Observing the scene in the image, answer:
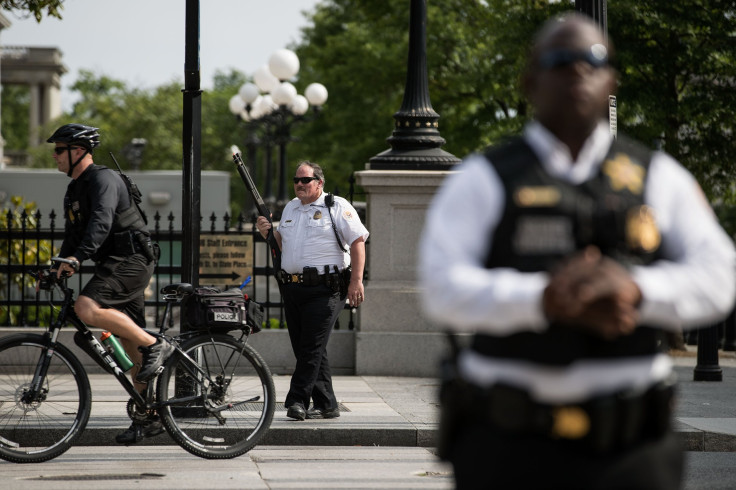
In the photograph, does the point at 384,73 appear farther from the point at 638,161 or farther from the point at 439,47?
the point at 638,161

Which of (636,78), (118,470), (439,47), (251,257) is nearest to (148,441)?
(118,470)

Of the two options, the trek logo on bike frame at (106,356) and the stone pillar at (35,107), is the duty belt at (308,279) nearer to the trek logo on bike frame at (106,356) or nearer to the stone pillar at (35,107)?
the trek logo on bike frame at (106,356)

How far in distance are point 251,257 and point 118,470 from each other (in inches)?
191

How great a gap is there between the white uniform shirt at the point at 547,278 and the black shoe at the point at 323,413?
5.90 metres

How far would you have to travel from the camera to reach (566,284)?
7.80 ft

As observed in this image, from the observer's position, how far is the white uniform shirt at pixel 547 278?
2.49m

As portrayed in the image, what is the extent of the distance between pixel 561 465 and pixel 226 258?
932 centimetres

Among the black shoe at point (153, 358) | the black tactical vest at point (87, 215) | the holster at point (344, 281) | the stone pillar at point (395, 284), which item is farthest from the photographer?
the stone pillar at point (395, 284)

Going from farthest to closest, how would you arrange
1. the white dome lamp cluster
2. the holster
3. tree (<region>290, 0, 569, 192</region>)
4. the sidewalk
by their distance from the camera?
1. the white dome lamp cluster
2. tree (<region>290, 0, 569, 192</region>)
3. the holster
4. the sidewalk

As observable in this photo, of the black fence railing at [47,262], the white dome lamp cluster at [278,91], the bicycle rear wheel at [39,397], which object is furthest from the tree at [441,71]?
the bicycle rear wheel at [39,397]

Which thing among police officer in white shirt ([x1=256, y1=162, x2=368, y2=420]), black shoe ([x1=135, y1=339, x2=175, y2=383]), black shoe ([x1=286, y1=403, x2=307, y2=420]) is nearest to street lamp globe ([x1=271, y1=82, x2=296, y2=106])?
police officer in white shirt ([x1=256, y1=162, x2=368, y2=420])

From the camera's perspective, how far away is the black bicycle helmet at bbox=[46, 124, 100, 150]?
7.24 m

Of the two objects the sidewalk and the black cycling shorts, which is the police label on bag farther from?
the sidewalk

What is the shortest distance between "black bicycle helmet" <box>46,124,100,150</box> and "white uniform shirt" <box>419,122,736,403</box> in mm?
5032
